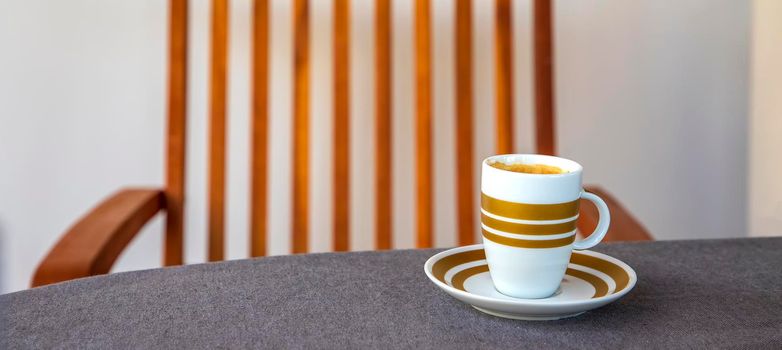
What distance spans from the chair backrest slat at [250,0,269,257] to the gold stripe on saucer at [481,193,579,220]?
1.94 feet

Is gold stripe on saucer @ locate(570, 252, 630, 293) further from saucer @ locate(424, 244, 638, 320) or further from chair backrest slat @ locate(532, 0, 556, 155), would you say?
chair backrest slat @ locate(532, 0, 556, 155)

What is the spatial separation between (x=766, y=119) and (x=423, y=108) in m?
0.62

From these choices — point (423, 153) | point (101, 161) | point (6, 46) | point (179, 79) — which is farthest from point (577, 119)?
point (6, 46)

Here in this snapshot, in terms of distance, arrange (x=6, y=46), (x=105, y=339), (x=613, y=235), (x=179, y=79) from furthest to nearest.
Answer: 1. (x=6, y=46)
2. (x=179, y=79)
3. (x=613, y=235)
4. (x=105, y=339)

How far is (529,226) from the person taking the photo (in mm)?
513

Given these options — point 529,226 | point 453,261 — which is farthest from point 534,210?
point 453,261

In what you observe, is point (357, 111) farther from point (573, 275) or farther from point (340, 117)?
point (573, 275)

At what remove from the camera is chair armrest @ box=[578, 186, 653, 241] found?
2.74 ft

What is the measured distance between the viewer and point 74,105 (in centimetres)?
124

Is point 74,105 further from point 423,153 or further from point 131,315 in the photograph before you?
point 131,315

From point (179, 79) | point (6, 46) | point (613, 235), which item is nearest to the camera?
point (613, 235)

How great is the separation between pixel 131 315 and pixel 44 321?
2.2 inches

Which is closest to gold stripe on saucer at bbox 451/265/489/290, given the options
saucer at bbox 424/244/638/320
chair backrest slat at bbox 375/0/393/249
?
saucer at bbox 424/244/638/320

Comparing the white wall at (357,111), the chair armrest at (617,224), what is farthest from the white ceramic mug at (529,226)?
the white wall at (357,111)
